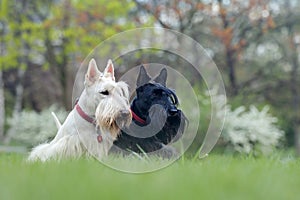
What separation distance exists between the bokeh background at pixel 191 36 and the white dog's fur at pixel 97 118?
31.2ft

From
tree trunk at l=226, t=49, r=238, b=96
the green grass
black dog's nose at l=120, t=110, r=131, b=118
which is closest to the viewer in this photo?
the green grass

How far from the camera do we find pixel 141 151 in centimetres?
392

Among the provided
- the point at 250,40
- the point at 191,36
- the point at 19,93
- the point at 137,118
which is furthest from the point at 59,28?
the point at 137,118

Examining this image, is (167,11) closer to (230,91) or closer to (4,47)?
(230,91)

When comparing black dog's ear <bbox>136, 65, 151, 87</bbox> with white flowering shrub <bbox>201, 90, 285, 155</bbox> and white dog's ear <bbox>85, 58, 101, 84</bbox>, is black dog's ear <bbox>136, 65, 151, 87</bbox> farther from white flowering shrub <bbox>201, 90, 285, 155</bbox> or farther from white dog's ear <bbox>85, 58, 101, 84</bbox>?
white flowering shrub <bbox>201, 90, 285, 155</bbox>

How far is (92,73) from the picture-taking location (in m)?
4.06

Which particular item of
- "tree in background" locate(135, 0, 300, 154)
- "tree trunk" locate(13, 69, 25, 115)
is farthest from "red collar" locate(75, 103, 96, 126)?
"tree trunk" locate(13, 69, 25, 115)

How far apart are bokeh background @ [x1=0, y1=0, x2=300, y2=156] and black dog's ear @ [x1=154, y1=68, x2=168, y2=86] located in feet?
31.7

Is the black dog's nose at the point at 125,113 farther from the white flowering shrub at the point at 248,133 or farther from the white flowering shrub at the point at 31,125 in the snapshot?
the white flowering shrub at the point at 31,125

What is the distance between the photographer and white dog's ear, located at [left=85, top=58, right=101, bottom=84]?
4.05 meters

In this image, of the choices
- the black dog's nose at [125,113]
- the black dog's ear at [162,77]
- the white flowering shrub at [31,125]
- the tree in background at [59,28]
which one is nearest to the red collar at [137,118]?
the black dog's nose at [125,113]

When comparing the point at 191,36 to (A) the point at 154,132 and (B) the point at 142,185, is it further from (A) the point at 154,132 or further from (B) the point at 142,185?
(B) the point at 142,185

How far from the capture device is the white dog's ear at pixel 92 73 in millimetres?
4047

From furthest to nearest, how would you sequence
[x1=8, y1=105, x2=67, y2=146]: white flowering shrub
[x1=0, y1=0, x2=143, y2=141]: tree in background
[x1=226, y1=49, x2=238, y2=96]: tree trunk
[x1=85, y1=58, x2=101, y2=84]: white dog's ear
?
1. [x1=226, y1=49, x2=238, y2=96]: tree trunk
2. [x1=0, y1=0, x2=143, y2=141]: tree in background
3. [x1=8, y1=105, x2=67, y2=146]: white flowering shrub
4. [x1=85, y1=58, x2=101, y2=84]: white dog's ear
